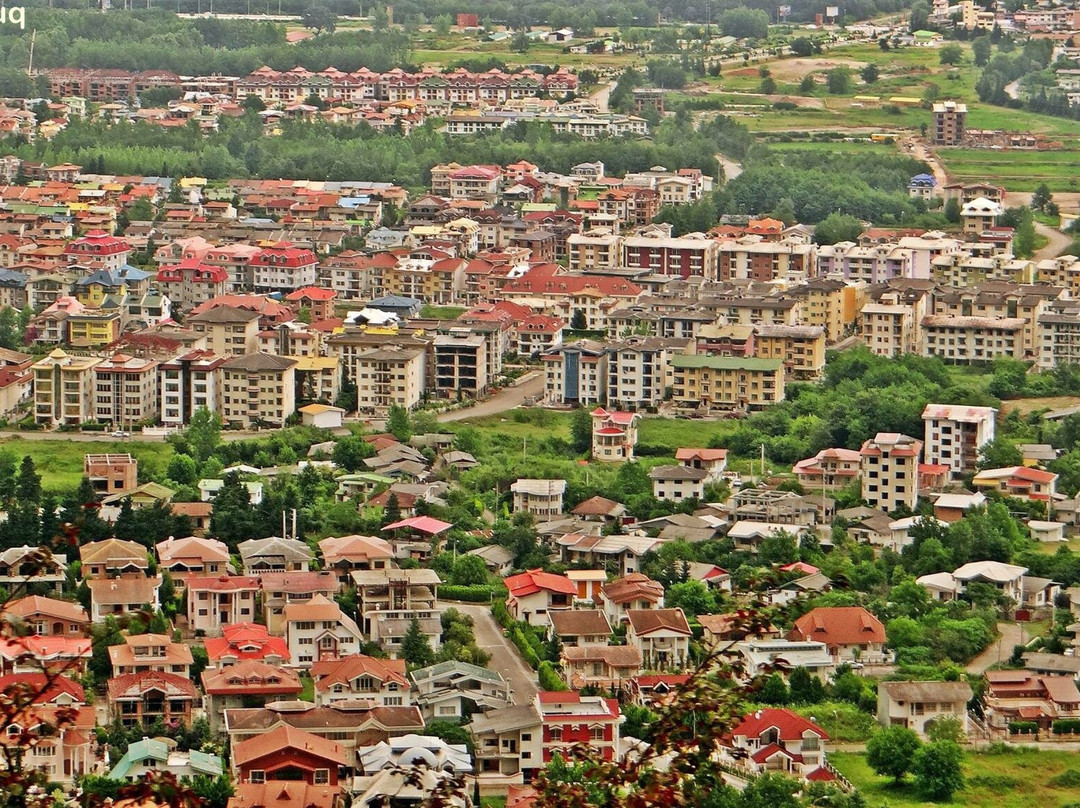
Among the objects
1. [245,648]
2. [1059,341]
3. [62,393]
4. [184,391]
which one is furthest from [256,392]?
[1059,341]

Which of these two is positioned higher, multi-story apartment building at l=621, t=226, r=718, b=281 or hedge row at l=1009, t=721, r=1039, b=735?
multi-story apartment building at l=621, t=226, r=718, b=281

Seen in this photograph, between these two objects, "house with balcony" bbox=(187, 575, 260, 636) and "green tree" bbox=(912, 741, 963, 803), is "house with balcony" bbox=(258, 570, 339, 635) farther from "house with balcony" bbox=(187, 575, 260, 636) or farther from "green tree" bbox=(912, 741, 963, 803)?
"green tree" bbox=(912, 741, 963, 803)

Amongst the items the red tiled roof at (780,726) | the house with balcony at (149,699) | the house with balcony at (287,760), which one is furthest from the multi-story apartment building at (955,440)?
the house with balcony at (287,760)

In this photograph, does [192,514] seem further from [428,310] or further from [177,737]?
[428,310]

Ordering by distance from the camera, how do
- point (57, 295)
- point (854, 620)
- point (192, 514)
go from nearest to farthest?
point (854, 620) → point (192, 514) → point (57, 295)

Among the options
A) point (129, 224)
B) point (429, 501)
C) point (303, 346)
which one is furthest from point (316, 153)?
point (429, 501)

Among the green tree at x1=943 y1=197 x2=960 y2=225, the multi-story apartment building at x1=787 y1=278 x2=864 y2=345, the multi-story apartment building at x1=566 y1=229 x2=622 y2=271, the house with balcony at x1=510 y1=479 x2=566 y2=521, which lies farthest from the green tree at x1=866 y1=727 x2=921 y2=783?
the green tree at x1=943 y1=197 x2=960 y2=225

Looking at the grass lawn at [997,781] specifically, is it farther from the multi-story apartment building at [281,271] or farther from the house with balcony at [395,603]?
the multi-story apartment building at [281,271]
